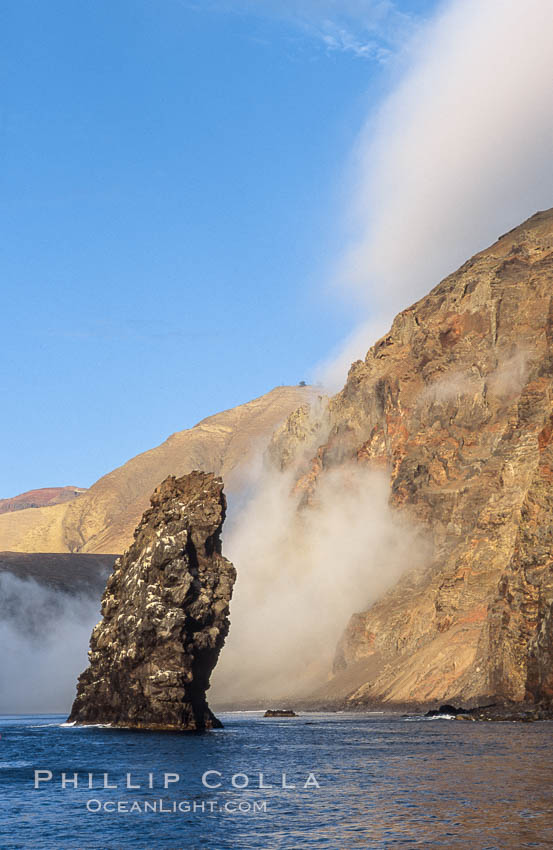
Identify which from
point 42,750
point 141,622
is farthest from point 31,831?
point 141,622

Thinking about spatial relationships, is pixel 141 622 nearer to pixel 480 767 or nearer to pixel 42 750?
pixel 42 750

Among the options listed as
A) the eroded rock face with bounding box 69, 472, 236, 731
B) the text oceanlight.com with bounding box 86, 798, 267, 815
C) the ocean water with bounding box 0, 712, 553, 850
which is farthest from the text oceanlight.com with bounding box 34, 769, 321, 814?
the eroded rock face with bounding box 69, 472, 236, 731

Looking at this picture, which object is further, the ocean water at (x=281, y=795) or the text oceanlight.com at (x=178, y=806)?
the text oceanlight.com at (x=178, y=806)

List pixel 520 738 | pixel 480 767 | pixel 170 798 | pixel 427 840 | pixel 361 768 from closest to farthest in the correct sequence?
1. pixel 427 840
2. pixel 170 798
3. pixel 480 767
4. pixel 361 768
5. pixel 520 738

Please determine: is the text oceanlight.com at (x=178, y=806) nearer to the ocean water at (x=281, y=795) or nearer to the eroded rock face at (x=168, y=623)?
the ocean water at (x=281, y=795)

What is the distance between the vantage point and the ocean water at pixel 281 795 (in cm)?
5059

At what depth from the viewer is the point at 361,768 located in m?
83.8

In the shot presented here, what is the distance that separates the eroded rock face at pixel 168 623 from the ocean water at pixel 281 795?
9.79 meters

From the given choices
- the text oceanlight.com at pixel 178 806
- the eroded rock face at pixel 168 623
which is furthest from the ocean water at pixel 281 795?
the eroded rock face at pixel 168 623

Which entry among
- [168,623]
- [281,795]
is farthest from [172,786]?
[168,623]

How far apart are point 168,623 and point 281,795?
5817cm

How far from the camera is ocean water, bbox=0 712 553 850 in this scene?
50594 mm

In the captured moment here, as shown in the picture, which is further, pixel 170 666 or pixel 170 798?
pixel 170 666

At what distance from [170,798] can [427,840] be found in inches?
926
